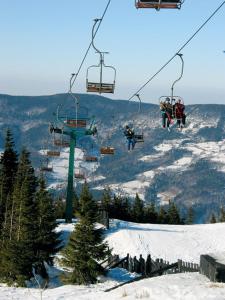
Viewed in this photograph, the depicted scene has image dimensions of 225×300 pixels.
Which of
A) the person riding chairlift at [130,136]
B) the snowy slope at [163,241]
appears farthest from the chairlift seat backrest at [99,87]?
the snowy slope at [163,241]

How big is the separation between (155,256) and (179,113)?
2560 centimetres

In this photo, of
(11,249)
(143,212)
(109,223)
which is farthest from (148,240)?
(143,212)

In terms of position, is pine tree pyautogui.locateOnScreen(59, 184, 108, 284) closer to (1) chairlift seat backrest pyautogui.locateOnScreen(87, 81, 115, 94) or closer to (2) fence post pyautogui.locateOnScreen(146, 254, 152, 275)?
(2) fence post pyautogui.locateOnScreen(146, 254, 152, 275)

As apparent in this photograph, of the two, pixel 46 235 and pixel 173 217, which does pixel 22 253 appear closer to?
pixel 46 235

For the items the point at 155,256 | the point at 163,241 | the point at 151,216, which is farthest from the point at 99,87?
the point at 151,216

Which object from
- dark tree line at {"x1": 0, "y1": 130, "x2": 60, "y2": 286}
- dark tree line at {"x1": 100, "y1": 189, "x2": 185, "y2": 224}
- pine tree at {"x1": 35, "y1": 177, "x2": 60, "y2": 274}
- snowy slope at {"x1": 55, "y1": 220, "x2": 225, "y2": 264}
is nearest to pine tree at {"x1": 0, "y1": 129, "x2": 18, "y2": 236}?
snowy slope at {"x1": 55, "y1": 220, "x2": 225, "y2": 264}

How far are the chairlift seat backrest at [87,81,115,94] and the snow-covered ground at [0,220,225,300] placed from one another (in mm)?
9669

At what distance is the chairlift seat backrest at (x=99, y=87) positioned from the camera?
95.1 feet

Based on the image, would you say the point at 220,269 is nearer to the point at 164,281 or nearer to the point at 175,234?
the point at 164,281

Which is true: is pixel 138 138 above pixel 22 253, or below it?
above

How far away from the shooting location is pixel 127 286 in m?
16.6

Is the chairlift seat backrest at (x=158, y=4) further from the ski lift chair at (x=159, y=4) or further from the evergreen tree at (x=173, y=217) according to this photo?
the evergreen tree at (x=173, y=217)

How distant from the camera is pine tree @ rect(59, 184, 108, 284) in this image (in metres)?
31.2

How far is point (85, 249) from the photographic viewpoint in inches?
1254
